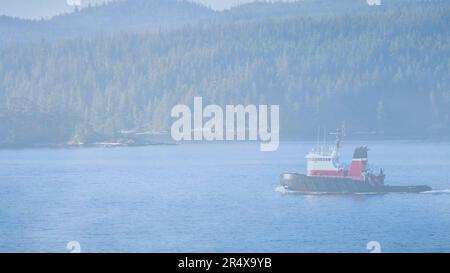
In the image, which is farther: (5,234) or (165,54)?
(165,54)

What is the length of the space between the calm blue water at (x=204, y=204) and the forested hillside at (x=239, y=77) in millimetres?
292

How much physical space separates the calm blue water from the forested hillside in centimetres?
29

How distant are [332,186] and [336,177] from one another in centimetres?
16

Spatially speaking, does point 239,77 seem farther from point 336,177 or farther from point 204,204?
point 336,177

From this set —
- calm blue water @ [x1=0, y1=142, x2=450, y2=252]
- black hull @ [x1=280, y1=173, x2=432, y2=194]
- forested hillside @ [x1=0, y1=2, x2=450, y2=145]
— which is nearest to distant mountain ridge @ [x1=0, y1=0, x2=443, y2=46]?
forested hillside @ [x1=0, y1=2, x2=450, y2=145]

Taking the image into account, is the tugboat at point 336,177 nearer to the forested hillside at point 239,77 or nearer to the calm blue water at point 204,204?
the calm blue water at point 204,204

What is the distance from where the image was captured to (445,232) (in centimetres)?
1116

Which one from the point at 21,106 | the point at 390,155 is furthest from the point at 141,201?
the point at 390,155

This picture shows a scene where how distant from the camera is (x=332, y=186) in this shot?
41.8 feet

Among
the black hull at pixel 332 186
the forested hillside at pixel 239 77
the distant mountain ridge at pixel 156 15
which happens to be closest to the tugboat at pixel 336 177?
the black hull at pixel 332 186

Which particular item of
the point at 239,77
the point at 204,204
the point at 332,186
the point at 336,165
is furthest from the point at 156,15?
the point at 332,186
